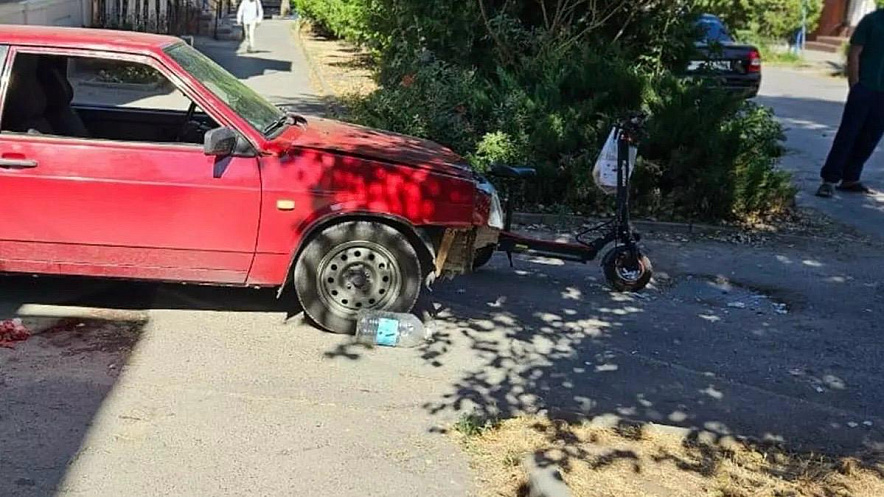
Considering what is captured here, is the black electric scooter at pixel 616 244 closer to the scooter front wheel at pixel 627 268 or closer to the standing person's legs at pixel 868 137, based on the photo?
the scooter front wheel at pixel 627 268

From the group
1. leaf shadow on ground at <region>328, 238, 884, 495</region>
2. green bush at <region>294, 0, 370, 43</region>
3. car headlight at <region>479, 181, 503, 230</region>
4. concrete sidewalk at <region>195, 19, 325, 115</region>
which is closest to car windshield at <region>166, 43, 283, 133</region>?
car headlight at <region>479, 181, 503, 230</region>

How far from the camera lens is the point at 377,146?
19.9ft

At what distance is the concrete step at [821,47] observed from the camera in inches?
1558

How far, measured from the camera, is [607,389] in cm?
536

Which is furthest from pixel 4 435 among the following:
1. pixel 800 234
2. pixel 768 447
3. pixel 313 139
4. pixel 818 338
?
pixel 800 234

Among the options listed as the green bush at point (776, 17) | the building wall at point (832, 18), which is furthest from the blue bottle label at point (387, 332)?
the building wall at point (832, 18)

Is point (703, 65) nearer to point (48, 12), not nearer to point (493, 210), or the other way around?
point (493, 210)

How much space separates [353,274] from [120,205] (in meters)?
1.39

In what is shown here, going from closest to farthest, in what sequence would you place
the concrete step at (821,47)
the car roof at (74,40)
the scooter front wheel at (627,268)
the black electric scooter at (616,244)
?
the car roof at (74,40)
the black electric scooter at (616,244)
the scooter front wheel at (627,268)
the concrete step at (821,47)

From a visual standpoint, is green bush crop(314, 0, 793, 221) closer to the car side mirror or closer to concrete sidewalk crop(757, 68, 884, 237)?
concrete sidewalk crop(757, 68, 884, 237)

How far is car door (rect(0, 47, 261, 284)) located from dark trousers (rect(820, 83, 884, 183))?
25.5 feet

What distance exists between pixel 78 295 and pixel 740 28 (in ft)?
108

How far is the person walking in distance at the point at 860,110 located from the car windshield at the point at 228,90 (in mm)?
7155

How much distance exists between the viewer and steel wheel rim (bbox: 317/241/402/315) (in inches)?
226
